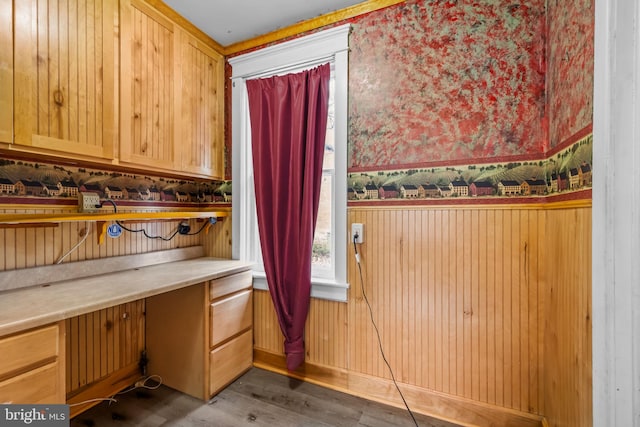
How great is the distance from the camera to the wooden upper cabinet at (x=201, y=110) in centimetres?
208

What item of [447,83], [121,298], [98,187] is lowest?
[121,298]

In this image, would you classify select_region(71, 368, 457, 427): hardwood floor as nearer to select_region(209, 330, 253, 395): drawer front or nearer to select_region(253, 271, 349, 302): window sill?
select_region(209, 330, 253, 395): drawer front

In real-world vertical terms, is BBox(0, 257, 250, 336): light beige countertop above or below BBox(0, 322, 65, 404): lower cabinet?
above

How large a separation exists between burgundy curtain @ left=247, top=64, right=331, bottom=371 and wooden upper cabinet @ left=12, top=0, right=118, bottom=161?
0.93 m

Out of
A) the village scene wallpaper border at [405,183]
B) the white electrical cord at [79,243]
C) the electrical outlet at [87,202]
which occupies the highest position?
the village scene wallpaper border at [405,183]

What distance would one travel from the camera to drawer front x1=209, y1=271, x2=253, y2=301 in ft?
6.19

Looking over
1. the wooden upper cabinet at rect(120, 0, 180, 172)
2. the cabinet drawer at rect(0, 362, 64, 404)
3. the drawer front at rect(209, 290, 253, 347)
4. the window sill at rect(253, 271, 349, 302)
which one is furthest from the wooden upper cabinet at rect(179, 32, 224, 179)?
the cabinet drawer at rect(0, 362, 64, 404)

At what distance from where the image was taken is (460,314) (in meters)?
1.68

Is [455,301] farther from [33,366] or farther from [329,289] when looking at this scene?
[33,366]

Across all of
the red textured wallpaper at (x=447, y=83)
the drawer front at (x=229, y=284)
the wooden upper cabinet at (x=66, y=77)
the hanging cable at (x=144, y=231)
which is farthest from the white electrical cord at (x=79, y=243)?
the red textured wallpaper at (x=447, y=83)

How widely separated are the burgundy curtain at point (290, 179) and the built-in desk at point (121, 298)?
332 millimetres

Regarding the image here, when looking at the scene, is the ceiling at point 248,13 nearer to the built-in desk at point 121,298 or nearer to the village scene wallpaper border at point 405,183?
the village scene wallpaper border at point 405,183

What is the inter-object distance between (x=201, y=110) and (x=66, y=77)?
0.87m

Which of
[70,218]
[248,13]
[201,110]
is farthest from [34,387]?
[248,13]
